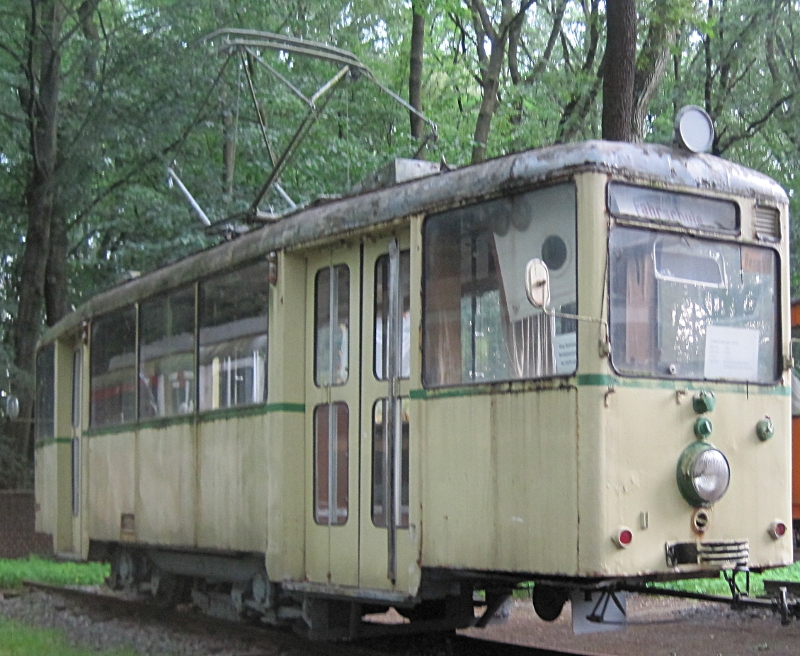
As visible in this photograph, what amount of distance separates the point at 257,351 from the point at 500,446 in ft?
8.71

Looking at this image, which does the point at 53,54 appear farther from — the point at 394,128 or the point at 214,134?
the point at 394,128

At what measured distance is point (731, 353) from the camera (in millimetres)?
6703

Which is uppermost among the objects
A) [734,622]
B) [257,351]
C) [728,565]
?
[257,351]

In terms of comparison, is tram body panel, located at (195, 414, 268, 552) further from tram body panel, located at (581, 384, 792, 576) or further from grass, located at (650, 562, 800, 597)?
grass, located at (650, 562, 800, 597)

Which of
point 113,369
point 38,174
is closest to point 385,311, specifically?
point 113,369

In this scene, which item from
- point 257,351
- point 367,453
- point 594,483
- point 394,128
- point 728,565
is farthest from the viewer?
point 394,128

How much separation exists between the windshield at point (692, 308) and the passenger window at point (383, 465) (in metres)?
1.56

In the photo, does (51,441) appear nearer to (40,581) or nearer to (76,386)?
(76,386)

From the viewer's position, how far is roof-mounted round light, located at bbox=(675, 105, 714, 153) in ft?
22.4

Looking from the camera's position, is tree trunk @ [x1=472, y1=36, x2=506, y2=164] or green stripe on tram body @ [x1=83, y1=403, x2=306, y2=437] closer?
green stripe on tram body @ [x1=83, y1=403, x2=306, y2=437]

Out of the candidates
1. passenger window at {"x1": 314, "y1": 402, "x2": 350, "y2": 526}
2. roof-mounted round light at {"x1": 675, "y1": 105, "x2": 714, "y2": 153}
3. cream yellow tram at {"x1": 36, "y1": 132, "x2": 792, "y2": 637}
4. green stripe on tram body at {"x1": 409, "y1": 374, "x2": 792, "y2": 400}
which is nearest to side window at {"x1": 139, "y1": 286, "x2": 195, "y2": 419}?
cream yellow tram at {"x1": 36, "y1": 132, "x2": 792, "y2": 637}

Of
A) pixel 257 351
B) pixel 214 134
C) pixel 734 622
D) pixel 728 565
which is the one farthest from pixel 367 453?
pixel 214 134

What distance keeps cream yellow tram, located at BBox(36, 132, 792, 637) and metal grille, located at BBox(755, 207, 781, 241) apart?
1cm

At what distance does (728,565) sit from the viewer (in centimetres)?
638
